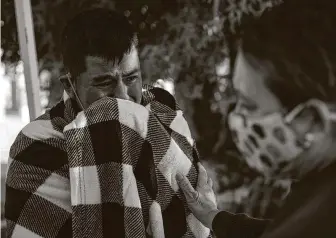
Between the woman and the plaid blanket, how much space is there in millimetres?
257

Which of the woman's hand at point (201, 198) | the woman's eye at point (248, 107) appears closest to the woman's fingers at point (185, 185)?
the woman's hand at point (201, 198)

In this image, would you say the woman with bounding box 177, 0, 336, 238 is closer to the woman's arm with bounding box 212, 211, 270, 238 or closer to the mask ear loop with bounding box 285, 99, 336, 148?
the mask ear loop with bounding box 285, 99, 336, 148

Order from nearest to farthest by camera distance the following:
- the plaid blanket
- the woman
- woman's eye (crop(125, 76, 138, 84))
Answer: the woman < the plaid blanket < woman's eye (crop(125, 76, 138, 84))

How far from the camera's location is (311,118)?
1.84 ft

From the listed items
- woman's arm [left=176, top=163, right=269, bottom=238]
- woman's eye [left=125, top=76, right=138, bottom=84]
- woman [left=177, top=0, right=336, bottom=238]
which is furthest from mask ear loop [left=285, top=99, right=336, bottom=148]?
woman's eye [left=125, top=76, right=138, bottom=84]

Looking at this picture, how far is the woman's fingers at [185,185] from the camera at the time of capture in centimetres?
→ 88

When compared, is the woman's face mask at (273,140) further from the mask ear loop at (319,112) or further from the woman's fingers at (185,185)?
the woman's fingers at (185,185)

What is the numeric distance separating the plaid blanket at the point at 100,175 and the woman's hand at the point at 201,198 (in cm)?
1

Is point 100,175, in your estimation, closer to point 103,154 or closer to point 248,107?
point 103,154

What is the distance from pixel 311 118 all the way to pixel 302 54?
6 cm

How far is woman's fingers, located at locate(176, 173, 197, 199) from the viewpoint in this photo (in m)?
→ 0.88

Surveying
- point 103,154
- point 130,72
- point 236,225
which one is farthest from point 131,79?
point 236,225

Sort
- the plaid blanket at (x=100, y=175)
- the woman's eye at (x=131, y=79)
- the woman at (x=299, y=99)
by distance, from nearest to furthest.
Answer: the woman at (x=299, y=99)
the plaid blanket at (x=100, y=175)
the woman's eye at (x=131, y=79)

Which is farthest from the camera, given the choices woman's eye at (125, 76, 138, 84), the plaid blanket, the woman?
woman's eye at (125, 76, 138, 84)
